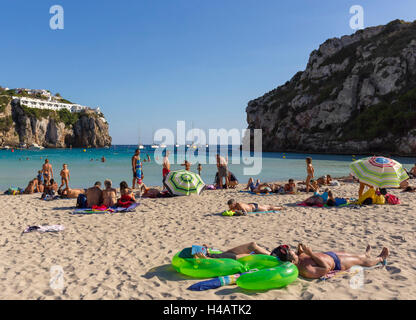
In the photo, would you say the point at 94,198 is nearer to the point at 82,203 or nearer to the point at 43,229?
the point at 82,203

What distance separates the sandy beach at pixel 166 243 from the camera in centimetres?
374

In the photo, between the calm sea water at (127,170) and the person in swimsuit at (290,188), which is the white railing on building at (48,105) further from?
the person in swimsuit at (290,188)

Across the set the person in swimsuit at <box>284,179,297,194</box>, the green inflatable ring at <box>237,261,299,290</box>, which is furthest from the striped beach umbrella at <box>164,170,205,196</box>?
the green inflatable ring at <box>237,261,299,290</box>

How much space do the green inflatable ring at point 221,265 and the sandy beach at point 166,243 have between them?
0.16 meters

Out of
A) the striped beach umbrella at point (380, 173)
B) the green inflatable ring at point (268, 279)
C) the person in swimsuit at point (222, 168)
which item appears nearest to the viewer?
the green inflatable ring at point (268, 279)

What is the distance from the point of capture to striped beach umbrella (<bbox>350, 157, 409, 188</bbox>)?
28.0ft

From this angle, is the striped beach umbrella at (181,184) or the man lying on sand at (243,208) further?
the striped beach umbrella at (181,184)

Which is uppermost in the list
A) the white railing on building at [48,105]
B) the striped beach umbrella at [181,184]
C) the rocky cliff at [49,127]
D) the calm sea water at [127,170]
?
the white railing on building at [48,105]

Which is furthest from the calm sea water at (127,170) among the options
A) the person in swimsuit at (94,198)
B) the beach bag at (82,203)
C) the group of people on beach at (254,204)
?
the person in swimsuit at (94,198)

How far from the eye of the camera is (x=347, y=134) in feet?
175
